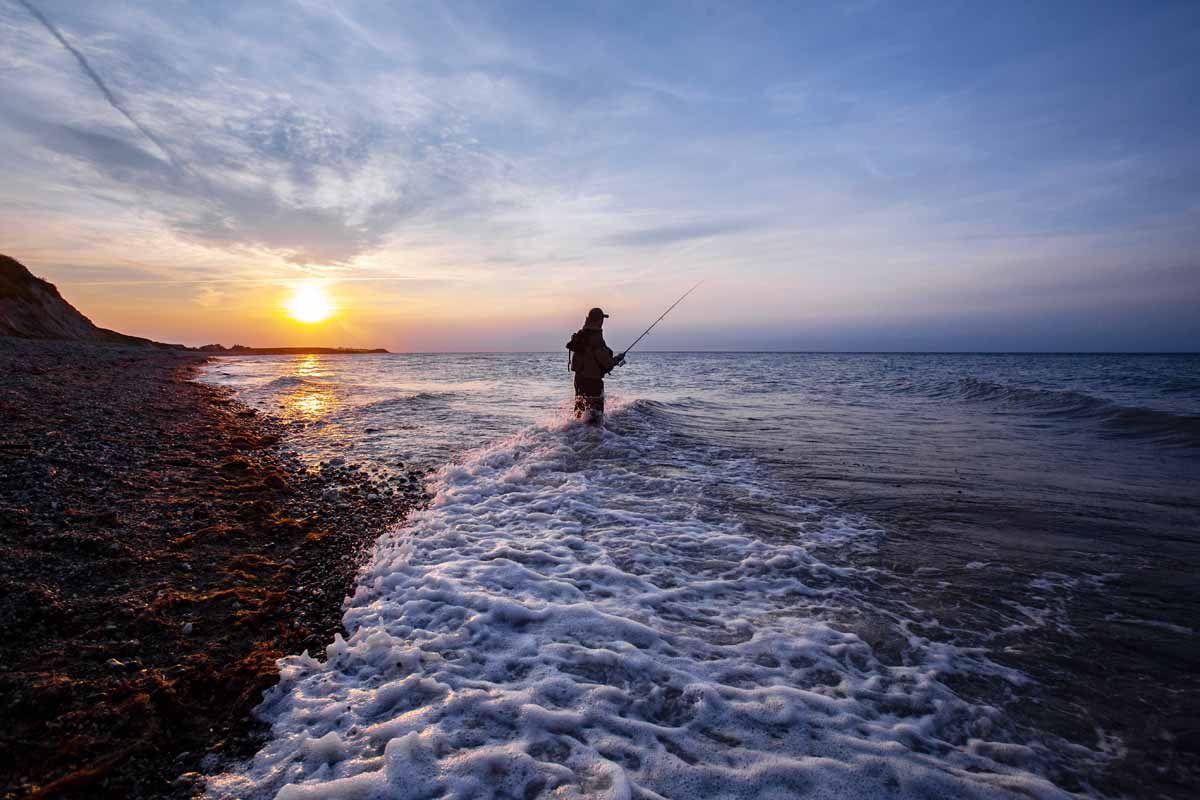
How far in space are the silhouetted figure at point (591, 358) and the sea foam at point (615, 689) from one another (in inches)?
281

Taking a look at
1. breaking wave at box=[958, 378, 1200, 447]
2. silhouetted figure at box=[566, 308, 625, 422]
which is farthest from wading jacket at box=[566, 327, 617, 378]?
breaking wave at box=[958, 378, 1200, 447]

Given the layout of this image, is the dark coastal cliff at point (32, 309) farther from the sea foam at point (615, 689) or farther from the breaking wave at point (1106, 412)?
the breaking wave at point (1106, 412)

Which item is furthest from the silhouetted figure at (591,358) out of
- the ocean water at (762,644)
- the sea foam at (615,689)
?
the sea foam at (615,689)

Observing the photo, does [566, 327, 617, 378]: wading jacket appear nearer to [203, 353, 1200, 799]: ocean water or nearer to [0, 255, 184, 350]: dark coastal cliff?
[203, 353, 1200, 799]: ocean water

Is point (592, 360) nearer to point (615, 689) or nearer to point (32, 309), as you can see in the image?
point (615, 689)

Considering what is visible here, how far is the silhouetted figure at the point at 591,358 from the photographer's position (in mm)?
12195

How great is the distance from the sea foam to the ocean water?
0.05ft

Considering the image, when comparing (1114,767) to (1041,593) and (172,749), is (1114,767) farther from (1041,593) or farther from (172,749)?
(172,749)

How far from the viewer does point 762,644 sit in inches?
142

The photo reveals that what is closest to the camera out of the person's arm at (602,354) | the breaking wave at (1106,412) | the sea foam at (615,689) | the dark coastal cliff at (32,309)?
the sea foam at (615,689)

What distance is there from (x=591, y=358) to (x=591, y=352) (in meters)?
0.15

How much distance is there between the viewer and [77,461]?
6523 millimetres

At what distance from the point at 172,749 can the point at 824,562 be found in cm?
509

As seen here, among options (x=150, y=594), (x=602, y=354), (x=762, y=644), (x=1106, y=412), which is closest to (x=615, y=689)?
(x=762, y=644)
